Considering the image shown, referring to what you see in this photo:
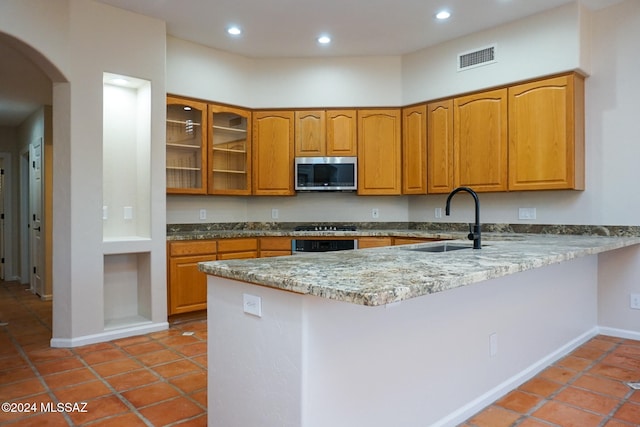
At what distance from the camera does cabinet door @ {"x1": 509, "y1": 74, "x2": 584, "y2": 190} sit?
11.8ft

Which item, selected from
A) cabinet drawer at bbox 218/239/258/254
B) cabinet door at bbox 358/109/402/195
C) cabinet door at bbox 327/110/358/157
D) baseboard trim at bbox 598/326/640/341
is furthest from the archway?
baseboard trim at bbox 598/326/640/341

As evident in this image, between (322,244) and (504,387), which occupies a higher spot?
(322,244)

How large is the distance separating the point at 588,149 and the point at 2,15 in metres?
4.67

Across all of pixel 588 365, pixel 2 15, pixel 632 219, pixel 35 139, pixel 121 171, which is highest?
pixel 2 15

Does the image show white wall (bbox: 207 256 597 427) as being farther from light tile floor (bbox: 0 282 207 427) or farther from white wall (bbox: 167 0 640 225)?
white wall (bbox: 167 0 640 225)

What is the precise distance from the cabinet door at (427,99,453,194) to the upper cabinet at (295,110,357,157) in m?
0.84

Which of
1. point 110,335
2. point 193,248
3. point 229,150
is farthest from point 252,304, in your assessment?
point 229,150

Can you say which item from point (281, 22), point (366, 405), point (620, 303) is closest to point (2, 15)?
point (281, 22)

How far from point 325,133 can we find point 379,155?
66 centimetres

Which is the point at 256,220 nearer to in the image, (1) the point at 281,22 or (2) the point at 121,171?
(2) the point at 121,171

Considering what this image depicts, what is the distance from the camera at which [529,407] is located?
234 centimetres

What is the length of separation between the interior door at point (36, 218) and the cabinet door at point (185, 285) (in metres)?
2.43

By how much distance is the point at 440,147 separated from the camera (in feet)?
14.8

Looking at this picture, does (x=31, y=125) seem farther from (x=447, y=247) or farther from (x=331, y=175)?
(x=447, y=247)
